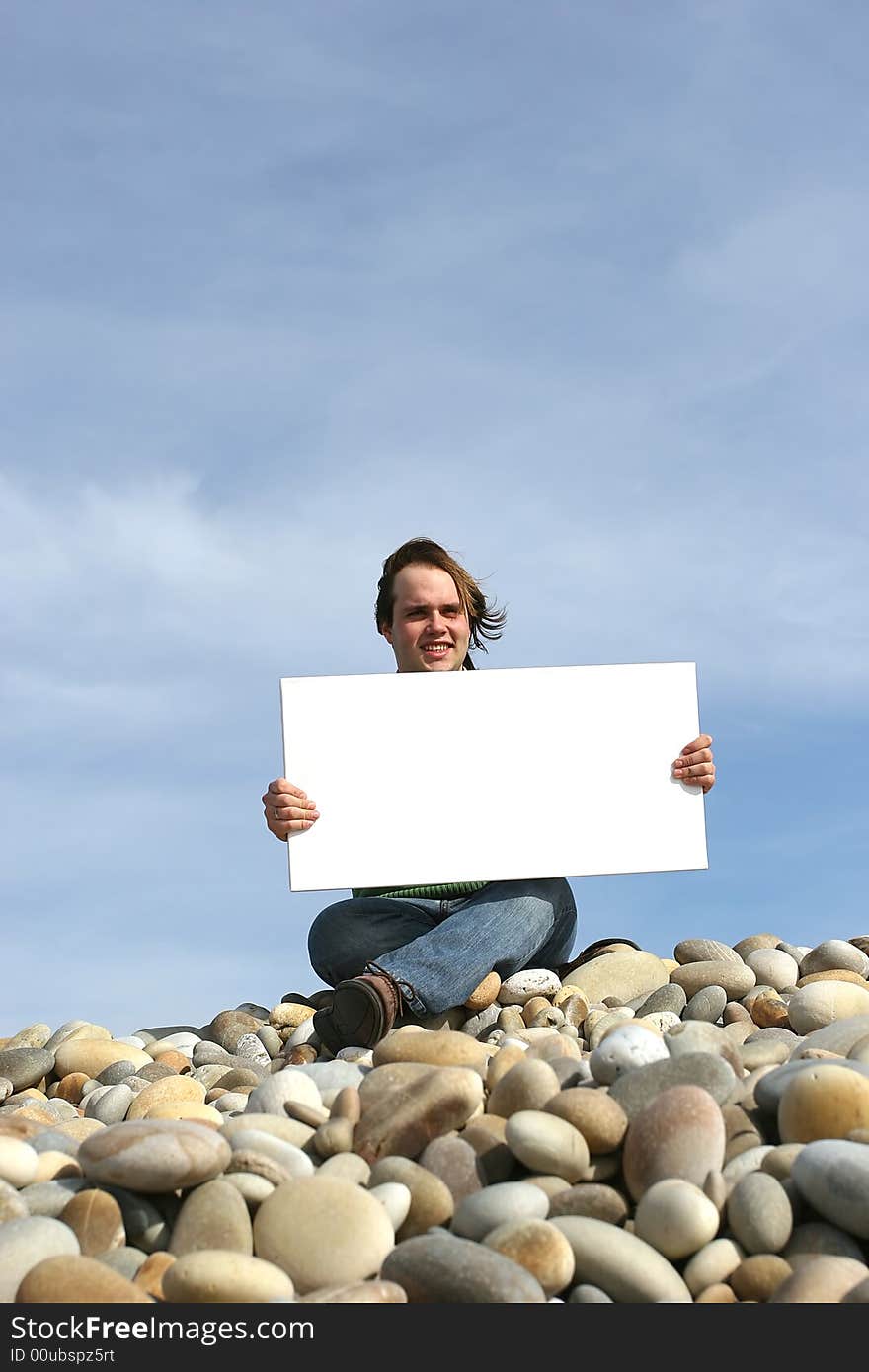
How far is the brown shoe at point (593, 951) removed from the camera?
191 inches

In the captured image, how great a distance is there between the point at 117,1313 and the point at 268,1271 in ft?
0.76

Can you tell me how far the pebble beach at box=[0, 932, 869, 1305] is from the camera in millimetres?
2020

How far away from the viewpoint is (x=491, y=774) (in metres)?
4.51

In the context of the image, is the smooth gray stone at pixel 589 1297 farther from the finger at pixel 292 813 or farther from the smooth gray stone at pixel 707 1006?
the finger at pixel 292 813

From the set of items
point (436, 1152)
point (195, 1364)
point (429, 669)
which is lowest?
point (195, 1364)

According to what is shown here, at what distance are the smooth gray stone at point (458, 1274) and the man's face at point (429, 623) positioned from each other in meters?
3.16

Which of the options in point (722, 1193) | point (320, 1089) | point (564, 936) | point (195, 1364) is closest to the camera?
point (195, 1364)

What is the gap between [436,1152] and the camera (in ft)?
7.72

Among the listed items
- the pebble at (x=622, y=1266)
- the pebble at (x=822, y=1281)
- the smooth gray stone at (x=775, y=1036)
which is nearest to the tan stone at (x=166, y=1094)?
the smooth gray stone at (x=775, y=1036)

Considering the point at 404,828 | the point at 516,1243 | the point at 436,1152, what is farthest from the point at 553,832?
the point at 516,1243

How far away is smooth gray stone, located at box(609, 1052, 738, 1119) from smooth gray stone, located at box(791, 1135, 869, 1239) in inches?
11.4

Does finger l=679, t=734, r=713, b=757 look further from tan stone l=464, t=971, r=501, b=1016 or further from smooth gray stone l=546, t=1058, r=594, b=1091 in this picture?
smooth gray stone l=546, t=1058, r=594, b=1091

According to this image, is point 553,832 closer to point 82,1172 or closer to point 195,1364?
point 82,1172

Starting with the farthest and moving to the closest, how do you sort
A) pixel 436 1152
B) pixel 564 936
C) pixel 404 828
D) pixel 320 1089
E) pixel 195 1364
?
pixel 564 936, pixel 404 828, pixel 320 1089, pixel 436 1152, pixel 195 1364
